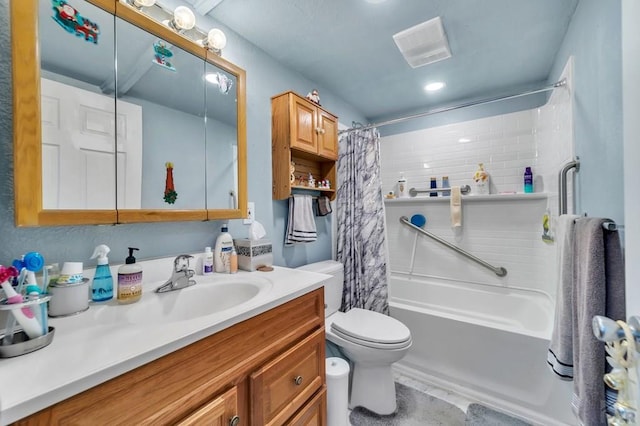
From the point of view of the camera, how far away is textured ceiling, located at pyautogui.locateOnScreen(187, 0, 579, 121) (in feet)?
4.40

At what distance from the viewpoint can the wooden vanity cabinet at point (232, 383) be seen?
524 millimetres

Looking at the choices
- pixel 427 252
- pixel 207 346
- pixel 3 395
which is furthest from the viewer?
pixel 427 252

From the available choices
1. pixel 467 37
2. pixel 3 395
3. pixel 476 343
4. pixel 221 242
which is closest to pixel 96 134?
pixel 221 242

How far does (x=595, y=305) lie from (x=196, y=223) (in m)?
1.49

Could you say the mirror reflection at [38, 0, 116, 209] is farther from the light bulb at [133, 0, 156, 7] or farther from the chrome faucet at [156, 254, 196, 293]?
the chrome faucet at [156, 254, 196, 293]

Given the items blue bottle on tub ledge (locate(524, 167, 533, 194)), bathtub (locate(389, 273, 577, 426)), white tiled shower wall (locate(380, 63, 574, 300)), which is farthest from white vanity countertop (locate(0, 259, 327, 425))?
blue bottle on tub ledge (locate(524, 167, 533, 194))

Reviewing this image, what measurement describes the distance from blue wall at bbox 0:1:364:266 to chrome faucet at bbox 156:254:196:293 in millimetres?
125

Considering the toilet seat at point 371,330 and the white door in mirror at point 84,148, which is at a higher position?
the white door in mirror at point 84,148

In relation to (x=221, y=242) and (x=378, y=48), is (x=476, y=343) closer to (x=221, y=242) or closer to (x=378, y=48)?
(x=221, y=242)

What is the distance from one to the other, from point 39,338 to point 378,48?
2008 mm

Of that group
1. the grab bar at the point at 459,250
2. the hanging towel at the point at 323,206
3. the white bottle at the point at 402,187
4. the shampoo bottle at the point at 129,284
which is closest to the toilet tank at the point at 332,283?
the hanging towel at the point at 323,206

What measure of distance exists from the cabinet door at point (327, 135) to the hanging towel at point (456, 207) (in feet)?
4.03

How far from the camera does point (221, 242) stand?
4.21 feet

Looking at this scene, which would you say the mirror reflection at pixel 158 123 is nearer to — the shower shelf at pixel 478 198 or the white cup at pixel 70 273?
the white cup at pixel 70 273
